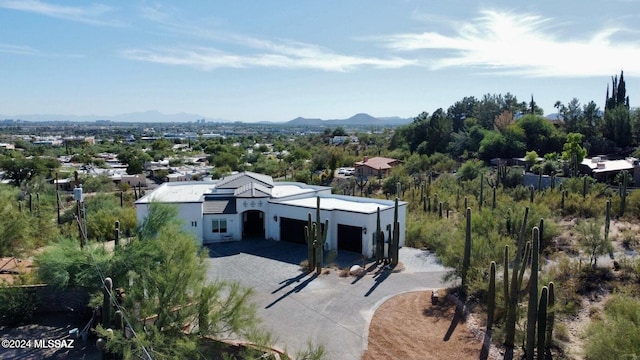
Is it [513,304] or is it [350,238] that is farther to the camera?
[350,238]

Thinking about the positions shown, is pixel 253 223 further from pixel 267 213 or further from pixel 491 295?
pixel 491 295

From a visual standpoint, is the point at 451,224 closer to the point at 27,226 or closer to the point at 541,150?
the point at 27,226

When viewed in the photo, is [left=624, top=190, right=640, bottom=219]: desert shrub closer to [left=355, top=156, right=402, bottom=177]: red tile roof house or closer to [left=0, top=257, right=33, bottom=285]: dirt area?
[left=355, top=156, right=402, bottom=177]: red tile roof house

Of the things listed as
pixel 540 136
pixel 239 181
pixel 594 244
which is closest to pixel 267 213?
pixel 239 181

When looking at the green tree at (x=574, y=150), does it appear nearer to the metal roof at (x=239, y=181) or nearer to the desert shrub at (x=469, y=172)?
the desert shrub at (x=469, y=172)

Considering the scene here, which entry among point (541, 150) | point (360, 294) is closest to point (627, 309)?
point (360, 294)

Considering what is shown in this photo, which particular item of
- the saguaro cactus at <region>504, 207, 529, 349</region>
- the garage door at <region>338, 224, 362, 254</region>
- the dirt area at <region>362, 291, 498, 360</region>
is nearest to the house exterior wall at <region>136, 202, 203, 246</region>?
the garage door at <region>338, 224, 362, 254</region>

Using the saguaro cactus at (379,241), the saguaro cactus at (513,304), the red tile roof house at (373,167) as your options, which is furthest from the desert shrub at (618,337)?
Result: the red tile roof house at (373,167)
